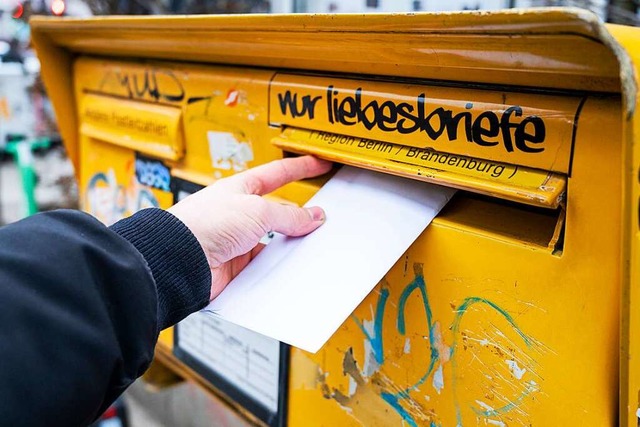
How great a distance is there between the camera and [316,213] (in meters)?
1.17

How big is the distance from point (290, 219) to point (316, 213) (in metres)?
0.07

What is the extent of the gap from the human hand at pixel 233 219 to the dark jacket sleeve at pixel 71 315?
4.6 inches

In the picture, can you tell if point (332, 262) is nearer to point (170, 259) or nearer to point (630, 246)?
point (170, 259)

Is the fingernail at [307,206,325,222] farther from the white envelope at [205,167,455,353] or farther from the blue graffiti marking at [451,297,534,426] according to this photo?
Result: the blue graffiti marking at [451,297,534,426]

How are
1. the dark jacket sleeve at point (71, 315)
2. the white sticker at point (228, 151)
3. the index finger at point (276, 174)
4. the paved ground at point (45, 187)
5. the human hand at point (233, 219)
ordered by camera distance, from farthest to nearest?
the paved ground at point (45, 187), the white sticker at point (228, 151), the index finger at point (276, 174), the human hand at point (233, 219), the dark jacket sleeve at point (71, 315)

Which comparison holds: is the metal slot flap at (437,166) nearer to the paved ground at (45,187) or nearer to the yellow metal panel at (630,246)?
the yellow metal panel at (630,246)

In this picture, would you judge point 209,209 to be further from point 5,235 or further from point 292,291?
point 5,235

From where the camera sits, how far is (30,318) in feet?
2.67

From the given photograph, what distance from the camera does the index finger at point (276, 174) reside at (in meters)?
1.20

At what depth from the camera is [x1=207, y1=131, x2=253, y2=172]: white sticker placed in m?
1.45

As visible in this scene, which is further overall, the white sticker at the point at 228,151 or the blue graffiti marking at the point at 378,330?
the white sticker at the point at 228,151

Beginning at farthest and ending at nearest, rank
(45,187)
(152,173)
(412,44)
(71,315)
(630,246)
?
(45,187), (152,173), (412,44), (71,315), (630,246)

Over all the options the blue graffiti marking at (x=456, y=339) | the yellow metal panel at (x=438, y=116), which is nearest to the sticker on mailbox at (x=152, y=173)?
the yellow metal panel at (x=438, y=116)

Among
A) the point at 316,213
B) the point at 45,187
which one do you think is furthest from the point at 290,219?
the point at 45,187
